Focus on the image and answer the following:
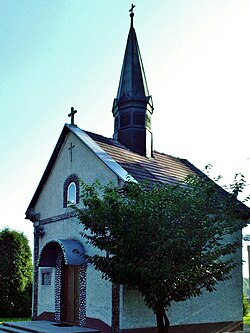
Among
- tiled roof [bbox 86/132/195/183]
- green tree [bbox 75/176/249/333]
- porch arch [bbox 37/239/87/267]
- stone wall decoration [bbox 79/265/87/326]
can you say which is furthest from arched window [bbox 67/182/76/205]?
green tree [bbox 75/176/249/333]

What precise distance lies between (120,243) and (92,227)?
45.4 inches

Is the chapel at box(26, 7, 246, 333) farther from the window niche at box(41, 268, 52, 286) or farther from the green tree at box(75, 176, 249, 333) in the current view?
the green tree at box(75, 176, 249, 333)

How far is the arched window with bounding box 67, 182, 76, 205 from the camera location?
654 inches

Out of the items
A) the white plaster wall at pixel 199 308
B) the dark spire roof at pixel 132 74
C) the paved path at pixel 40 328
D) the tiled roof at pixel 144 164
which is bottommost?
the paved path at pixel 40 328

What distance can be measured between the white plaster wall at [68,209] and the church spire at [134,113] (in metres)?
2.37

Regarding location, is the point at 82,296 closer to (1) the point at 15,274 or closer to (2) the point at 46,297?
(2) the point at 46,297

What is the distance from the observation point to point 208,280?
11.2 m

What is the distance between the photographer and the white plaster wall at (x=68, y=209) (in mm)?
14200

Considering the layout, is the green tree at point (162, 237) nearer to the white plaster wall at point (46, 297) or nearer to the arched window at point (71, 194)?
the arched window at point (71, 194)

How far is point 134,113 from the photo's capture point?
18.4 metres

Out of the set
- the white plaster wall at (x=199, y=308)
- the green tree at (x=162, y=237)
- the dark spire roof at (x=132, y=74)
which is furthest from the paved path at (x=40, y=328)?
the dark spire roof at (x=132, y=74)

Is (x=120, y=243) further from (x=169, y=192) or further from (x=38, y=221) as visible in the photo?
(x=38, y=221)

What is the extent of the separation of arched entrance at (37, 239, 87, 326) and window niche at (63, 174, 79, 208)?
5.19ft

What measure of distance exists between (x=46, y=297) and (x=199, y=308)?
603cm
